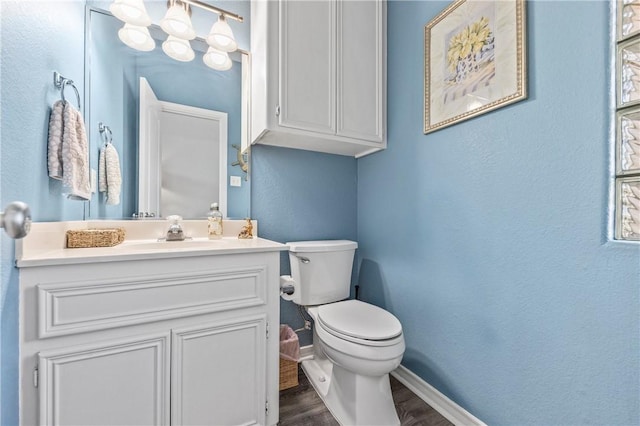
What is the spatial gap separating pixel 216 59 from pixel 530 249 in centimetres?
179

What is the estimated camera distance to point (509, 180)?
1079 millimetres

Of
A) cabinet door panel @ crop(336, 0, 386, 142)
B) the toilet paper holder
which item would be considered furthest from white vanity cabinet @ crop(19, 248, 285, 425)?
cabinet door panel @ crop(336, 0, 386, 142)

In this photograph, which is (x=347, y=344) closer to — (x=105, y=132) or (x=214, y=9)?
(x=105, y=132)

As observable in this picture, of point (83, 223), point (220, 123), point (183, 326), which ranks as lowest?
point (183, 326)

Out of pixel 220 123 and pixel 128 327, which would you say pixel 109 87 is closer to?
pixel 220 123

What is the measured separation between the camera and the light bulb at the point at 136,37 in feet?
4.38

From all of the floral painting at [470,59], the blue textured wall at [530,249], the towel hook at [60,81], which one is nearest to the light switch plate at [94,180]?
the towel hook at [60,81]

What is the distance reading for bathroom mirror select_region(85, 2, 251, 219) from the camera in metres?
1.29

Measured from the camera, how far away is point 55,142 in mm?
926

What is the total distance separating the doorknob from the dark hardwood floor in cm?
123

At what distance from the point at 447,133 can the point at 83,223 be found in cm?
172

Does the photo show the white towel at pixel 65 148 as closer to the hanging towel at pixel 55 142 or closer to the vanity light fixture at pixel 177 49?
the hanging towel at pixel 55 142

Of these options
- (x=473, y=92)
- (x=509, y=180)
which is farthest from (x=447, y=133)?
(x=509, y=180)

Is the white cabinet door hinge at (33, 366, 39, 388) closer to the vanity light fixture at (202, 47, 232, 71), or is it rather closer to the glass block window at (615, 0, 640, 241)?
the vanity light fixture at (202, 47, 232, 71)
